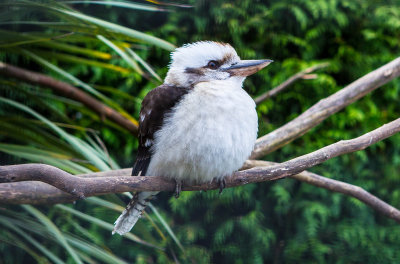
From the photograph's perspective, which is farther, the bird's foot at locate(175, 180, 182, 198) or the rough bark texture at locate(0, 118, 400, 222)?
the bird's foot at locate(175, 180, 182, 198)

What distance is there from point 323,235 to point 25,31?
1243mm

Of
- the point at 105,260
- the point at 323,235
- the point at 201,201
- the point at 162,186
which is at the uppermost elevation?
the point at 162,186

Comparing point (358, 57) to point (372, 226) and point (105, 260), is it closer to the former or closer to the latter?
point (372, 226)

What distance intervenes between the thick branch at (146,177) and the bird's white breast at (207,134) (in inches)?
1.5

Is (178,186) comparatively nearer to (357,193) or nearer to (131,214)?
(131,214)

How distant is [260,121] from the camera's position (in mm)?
1500

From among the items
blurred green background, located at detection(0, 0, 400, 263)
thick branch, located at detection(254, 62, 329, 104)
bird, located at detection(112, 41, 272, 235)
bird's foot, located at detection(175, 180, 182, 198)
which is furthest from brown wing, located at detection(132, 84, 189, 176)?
thick branch, located at detection(254, 62, 329, 104)

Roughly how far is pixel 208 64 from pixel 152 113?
0.17 metres

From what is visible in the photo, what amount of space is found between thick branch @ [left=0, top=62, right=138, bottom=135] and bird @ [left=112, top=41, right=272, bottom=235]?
0.38 meters

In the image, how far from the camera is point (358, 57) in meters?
1.70

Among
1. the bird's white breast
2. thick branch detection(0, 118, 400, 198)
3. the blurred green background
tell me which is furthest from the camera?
the blurred green background

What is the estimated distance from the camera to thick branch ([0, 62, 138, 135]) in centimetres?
138

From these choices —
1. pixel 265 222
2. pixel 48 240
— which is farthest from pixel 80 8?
pixel 265 222

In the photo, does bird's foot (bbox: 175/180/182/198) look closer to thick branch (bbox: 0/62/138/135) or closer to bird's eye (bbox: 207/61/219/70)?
bird's eye (bbox: 207/61/219/70)
